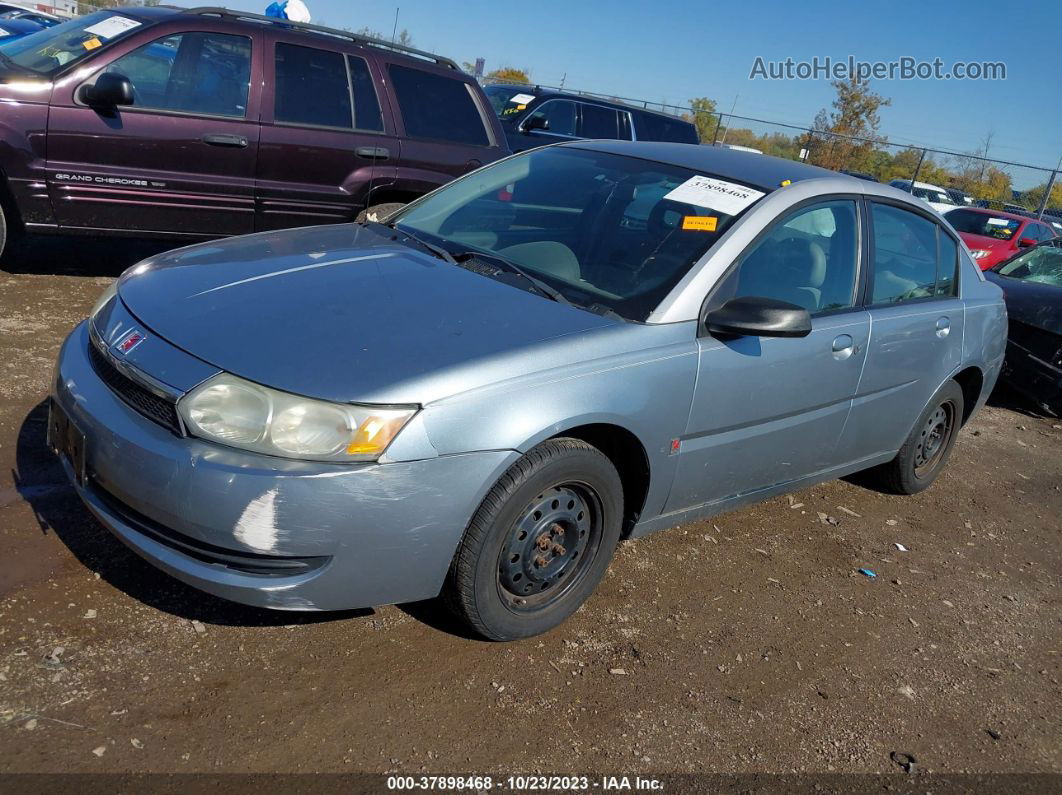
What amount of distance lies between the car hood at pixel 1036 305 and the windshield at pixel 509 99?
20.2ft

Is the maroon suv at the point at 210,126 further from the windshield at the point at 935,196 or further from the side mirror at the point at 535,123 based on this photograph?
the windshield at the point at 935,196

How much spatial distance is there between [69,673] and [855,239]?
350cm

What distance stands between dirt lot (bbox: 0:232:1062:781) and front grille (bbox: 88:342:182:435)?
27.7 inches

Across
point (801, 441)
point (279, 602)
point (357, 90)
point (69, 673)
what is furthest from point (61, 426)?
point (357, 90)

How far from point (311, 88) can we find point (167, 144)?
117 cm

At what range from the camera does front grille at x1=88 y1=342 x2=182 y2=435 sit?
103 inches

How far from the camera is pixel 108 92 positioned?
5738 mm

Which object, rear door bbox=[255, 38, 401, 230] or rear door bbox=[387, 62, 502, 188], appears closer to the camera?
rear door bbox=[255, 38, 401, 230]

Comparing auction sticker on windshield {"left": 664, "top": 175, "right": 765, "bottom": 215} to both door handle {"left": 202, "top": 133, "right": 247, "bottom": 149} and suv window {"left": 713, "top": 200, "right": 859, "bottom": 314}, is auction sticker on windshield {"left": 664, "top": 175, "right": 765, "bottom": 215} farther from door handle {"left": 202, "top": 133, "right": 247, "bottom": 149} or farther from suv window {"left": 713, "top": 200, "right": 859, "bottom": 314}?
door handle {"left": 202, "top": 133, "right": 247, "bottom": 149}

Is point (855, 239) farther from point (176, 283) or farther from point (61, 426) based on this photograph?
point (61, 426)

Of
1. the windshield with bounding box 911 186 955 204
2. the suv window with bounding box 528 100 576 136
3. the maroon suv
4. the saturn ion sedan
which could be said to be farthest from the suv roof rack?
the windshield with bounding box 911 186 955 204

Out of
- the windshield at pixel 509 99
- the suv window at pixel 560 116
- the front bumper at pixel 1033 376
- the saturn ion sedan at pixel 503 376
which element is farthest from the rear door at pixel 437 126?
the front bumper at pixel 1033 376

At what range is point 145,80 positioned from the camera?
6.09 m

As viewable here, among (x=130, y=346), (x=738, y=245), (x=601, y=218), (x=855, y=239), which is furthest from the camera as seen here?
(x=855, y=239)
